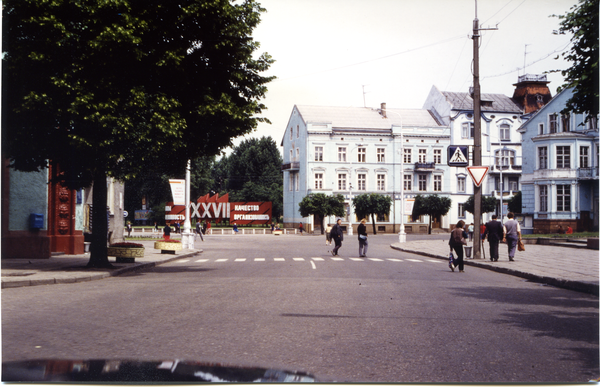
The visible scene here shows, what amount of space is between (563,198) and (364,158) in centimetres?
2850

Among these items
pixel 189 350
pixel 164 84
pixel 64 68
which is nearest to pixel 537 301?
pixel 189 350

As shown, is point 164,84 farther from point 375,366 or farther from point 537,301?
point 375,366

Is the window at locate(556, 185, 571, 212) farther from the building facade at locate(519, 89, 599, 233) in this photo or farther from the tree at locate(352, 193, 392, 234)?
the tree at locate(352, 193, 392, 234)

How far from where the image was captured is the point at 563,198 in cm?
4788

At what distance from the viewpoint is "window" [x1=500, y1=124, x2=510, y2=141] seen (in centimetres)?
7375

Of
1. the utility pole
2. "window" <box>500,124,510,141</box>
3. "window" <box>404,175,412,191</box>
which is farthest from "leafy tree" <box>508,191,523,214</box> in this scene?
the utility pole

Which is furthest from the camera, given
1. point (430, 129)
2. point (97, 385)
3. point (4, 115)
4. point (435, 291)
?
point (430, 129)

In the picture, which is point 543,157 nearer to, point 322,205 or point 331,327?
point 322,205

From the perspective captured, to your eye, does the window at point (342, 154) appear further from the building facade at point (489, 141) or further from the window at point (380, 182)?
the building facade at point (489, 141)

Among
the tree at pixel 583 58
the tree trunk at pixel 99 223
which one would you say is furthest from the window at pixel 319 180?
the tree at pixel 583 58

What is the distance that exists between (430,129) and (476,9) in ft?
222

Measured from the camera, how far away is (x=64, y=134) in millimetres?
15531

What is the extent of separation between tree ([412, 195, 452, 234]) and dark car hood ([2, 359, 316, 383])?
65832 millimetres

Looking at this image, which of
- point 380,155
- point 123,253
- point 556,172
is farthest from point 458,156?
point 380,155
